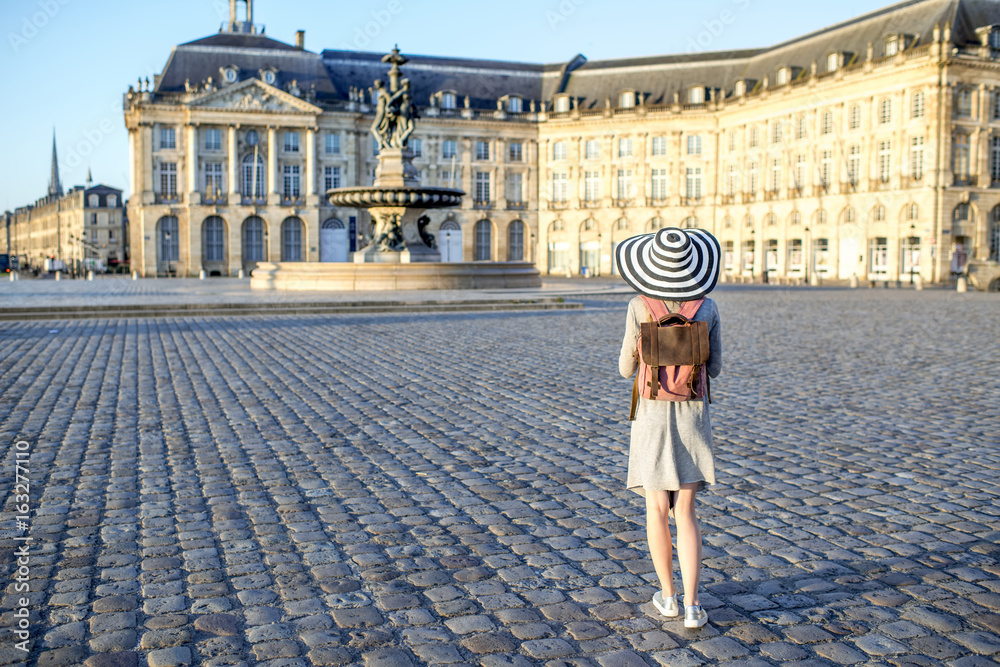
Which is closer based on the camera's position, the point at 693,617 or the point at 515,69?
the point at 693,617

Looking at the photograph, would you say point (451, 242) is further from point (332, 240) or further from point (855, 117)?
point (855, 117)

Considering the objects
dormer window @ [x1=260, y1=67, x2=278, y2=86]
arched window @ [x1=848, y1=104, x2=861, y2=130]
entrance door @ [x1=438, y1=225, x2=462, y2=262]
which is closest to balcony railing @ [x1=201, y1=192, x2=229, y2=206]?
dormer window @ [x1=260, y1=67, x2=278, y2=86]

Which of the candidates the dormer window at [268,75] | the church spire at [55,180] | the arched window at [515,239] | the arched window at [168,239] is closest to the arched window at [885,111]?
the arched window at [515,239]

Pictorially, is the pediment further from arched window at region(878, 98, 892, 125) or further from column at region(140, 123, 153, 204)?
arched window at region(878, 98, 892, 125)

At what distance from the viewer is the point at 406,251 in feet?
114

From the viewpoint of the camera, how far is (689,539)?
408 cm

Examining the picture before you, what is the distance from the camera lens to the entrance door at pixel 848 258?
2415 inches

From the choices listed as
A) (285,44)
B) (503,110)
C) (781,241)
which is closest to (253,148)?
(285,44)

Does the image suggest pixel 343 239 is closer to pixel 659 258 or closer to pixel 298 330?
pixel 298 330

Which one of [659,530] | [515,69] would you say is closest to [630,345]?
[659,530]

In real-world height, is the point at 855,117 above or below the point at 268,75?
below

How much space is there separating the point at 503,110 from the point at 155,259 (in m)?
31.0

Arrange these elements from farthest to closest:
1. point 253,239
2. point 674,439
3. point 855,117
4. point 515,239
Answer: point 515,239 < point 253,239 < point 855,117 < point 674,439

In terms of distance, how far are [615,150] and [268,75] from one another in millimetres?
28349
